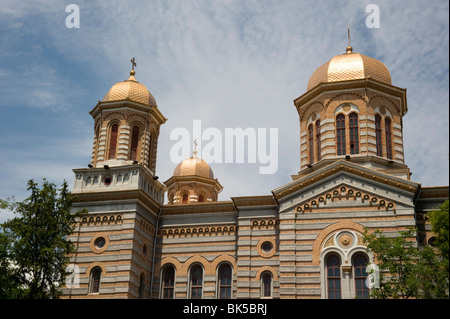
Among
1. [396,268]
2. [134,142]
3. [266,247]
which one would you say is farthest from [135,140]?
[396,268]

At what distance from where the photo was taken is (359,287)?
82.9 ft

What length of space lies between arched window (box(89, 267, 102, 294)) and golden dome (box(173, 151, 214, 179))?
16.5 metres

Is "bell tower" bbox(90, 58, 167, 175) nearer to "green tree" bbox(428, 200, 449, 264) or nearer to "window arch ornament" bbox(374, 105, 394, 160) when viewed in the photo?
"window arch ornament" bbox(374, 105, 394, 160)

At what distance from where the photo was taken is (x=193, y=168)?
43.8 m

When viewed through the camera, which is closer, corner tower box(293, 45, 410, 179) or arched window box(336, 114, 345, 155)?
corner tower box(293, 45, 410, 179)

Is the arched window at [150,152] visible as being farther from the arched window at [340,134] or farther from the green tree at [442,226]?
the green tree at [442,226]

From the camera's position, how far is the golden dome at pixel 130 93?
32.1m

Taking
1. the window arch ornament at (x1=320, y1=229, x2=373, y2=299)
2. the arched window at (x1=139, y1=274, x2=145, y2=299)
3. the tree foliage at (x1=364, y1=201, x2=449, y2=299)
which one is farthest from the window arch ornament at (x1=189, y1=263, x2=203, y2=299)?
the tree foliage at (x1=364, y1=201, x2=449, y2=299)

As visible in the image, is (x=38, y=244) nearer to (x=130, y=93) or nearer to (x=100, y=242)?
(x=100, y=242)

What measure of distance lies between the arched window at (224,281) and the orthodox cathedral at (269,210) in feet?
0.16

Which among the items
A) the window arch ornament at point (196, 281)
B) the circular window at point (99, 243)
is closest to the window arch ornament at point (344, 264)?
the window arch ornament at point (196, 281)

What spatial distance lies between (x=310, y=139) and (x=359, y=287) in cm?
939

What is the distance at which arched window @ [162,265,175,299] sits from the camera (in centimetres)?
2941
